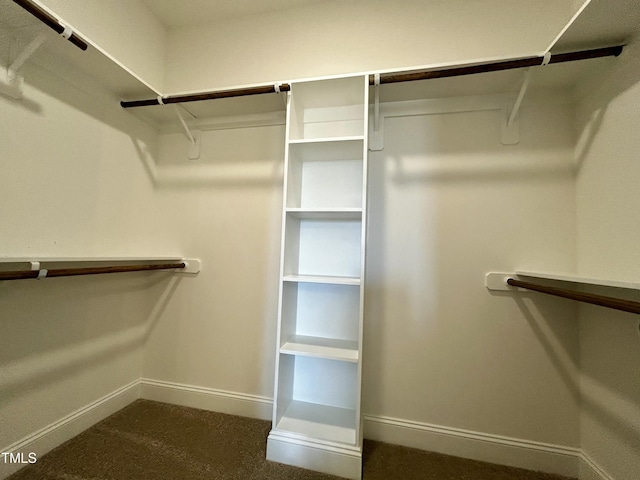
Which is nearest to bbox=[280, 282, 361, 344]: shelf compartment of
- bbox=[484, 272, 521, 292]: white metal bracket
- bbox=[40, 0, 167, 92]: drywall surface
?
bbox=[484, 272, 521, 292]: white metal bracket

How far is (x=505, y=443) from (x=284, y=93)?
2.23 meters

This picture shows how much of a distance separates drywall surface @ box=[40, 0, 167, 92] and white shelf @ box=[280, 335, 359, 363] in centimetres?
177

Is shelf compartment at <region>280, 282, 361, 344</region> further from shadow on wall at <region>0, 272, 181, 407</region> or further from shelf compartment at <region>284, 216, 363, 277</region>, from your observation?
shadow on wall at <region>0, 272, 181, 407</region>

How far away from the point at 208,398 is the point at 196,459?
44cm

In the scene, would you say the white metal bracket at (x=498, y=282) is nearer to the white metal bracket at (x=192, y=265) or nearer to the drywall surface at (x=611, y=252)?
the drywall surface at (x=611, y=252)

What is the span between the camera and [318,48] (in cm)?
166

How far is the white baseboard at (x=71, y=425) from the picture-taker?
1142mm

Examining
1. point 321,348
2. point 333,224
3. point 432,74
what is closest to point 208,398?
point 321,348

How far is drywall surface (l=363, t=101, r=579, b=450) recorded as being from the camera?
1303 millimetres

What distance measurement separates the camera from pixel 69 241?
1.34 m

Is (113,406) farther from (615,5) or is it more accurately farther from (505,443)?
(615,5)

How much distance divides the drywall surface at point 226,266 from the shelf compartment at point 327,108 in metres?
0.23

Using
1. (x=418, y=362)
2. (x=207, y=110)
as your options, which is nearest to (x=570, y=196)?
(x=418, y=362)

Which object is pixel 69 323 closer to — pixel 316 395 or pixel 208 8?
pixel 316 395
